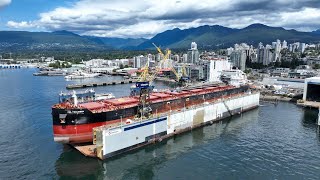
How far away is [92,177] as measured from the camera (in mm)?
21109

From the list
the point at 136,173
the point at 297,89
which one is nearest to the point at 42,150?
the point at 136,173

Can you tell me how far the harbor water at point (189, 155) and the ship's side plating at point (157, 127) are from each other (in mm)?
769

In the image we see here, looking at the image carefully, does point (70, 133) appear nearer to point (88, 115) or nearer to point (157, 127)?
point (88, 115)

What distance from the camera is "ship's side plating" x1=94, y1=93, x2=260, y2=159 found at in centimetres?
2345

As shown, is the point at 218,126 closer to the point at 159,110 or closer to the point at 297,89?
the point at 159,110

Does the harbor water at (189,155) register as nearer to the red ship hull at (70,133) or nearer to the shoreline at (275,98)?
the red ship hull at (70,133)

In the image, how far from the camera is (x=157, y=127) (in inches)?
1108

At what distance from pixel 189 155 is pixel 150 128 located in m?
4.43

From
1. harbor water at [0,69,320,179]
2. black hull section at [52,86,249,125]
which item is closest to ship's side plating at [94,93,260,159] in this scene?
harbor water at [0,69,320,179]

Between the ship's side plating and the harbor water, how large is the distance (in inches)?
30.3

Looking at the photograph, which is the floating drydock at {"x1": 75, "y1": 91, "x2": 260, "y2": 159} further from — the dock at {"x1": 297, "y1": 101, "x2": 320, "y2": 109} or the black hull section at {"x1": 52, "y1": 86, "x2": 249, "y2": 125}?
the dock at {"x1": 297, "y1": 101, "x2": 320, "y2": 109}

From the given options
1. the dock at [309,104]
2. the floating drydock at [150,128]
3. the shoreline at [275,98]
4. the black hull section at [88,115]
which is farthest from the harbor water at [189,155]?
the shoreline at [275,98]

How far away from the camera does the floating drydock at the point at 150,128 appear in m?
23.5

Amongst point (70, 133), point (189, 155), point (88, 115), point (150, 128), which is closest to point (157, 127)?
point (150, 128)
